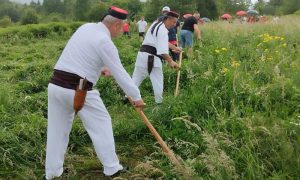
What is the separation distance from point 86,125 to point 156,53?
2.59 metres

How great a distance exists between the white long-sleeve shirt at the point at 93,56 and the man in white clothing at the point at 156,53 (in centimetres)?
225

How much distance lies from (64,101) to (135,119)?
182 cm

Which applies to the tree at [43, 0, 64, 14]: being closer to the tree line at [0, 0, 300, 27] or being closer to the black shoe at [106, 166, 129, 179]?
the tree line at [0, 0, 300, 27]

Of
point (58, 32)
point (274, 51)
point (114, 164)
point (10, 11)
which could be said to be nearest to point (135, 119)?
point (114, 164)

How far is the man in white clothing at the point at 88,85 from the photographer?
12.8ft

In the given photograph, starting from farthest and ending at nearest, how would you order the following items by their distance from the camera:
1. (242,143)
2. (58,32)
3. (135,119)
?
1. (58,32)
2. (135,119)
3. (242,143)

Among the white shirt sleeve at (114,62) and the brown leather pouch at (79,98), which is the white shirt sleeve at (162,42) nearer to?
the white shirt sleeve at (114,62)

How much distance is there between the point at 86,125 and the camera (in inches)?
162

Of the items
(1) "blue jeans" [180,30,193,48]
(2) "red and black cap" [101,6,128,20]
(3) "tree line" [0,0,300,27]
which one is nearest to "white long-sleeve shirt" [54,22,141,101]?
(2) "red and black cap" [101,6,128,20]

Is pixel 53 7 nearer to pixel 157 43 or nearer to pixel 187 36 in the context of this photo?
pixel 187 36

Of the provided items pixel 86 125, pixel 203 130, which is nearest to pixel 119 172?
pixel 86 125

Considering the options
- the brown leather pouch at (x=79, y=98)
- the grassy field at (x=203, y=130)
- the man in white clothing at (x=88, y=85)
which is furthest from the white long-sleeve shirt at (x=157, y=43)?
the brown leather pouch at (x=79, y=98)

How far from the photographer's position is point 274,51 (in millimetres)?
7031

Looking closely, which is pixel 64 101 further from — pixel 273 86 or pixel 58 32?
pixel 58 32
